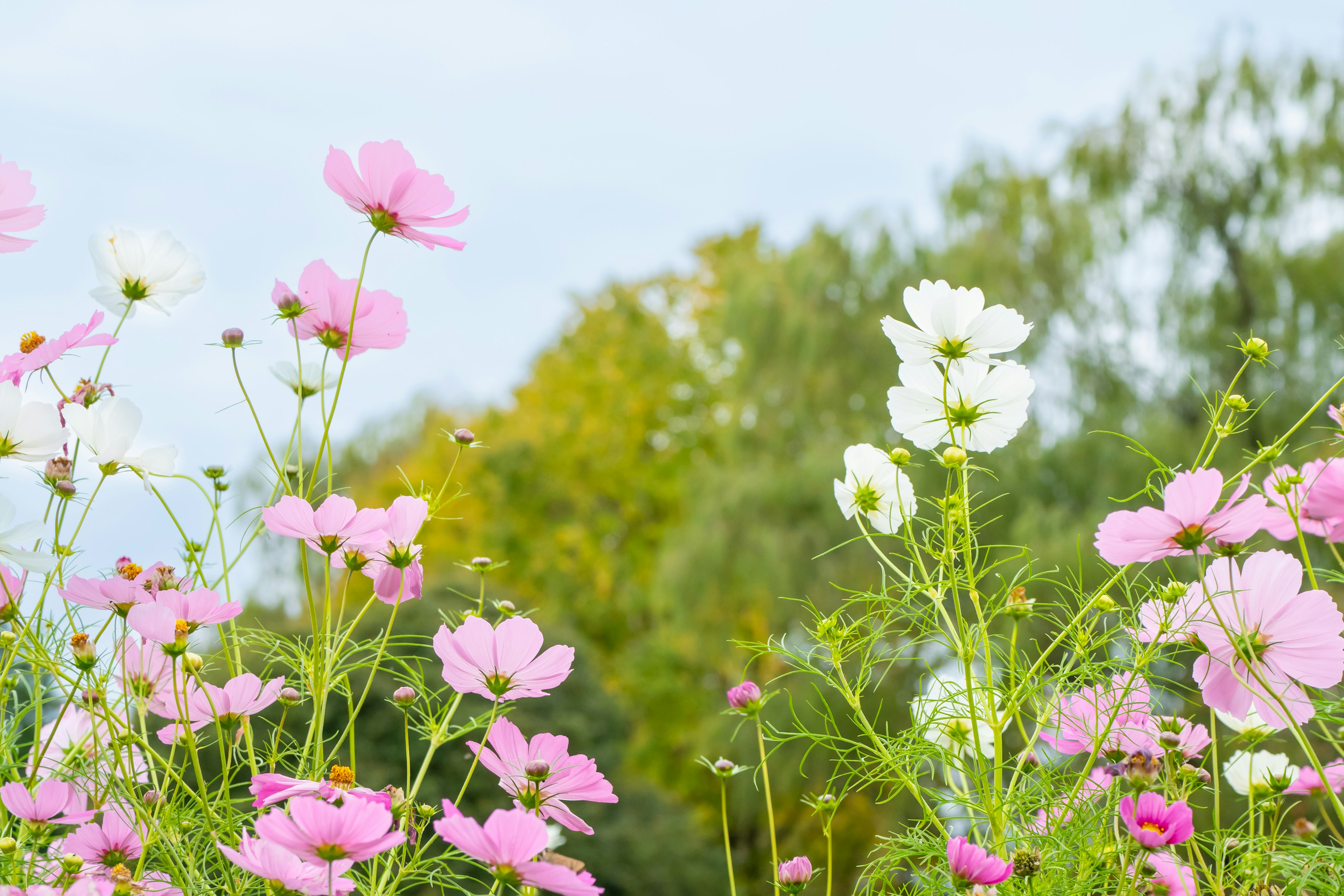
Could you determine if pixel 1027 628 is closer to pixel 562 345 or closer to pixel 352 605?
pixel 352 605

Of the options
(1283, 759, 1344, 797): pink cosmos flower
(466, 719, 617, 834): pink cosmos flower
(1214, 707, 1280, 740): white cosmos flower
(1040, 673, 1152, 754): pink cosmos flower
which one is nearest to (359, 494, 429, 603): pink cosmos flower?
(466, 719, 617, 834): pink cosmos flower

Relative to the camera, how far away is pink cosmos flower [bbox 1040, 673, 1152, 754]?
2.62 ft

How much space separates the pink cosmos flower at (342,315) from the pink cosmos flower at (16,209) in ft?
0.58

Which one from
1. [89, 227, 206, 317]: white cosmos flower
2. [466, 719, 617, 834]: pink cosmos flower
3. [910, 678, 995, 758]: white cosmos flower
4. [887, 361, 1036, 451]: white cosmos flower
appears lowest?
[466, 719, 617, 834]: pink cosmos flower

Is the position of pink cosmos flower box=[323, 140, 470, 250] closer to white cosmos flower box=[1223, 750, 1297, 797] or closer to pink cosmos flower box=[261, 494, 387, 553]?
pink cosmos flower box=[261, 494, 387, 553]

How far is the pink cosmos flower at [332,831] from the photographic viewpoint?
1.71 feet

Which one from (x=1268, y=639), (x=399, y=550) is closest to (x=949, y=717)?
(x=1268, y=639)

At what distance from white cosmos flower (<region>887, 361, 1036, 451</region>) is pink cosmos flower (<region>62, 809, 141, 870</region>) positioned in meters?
0.65

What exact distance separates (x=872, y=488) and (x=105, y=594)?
2.00ft

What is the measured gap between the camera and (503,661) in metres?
0.71

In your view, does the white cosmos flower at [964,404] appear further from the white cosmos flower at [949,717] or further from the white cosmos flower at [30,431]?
the white cosmos flower at [30,431]

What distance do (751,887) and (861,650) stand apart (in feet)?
26.9

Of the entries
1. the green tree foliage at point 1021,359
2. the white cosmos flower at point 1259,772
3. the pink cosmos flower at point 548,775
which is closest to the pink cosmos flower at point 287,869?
the pink cosmos flower at point 548,775

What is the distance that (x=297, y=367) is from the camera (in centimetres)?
83
